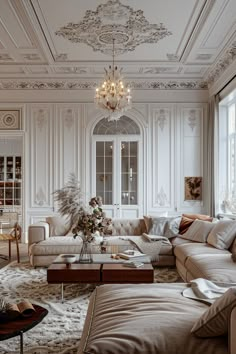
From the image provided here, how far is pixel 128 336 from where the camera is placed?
71.6 inches

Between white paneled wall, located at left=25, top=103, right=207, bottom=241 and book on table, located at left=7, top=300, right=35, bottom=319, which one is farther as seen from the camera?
white paneled wall, located at left=25, top=103, right=207, bottom=241

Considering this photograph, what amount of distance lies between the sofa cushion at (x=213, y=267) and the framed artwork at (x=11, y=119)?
5461 millimetres

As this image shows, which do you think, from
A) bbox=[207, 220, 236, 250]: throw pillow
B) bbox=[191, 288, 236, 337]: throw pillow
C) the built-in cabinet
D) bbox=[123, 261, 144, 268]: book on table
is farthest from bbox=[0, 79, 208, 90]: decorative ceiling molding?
bbox=[191, 288, 236, 337]: throw pillow

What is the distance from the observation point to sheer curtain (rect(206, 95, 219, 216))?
776 cm

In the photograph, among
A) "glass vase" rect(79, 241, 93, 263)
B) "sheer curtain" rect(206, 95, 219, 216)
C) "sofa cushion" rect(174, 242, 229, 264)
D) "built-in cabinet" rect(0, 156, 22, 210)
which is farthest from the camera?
"built-in cabinet" rect(0, 156, 22, 210)

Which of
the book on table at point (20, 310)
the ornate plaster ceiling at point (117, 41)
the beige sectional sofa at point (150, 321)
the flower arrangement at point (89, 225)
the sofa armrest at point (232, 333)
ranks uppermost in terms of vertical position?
the ornate plaster ceiling at point (117, 41)

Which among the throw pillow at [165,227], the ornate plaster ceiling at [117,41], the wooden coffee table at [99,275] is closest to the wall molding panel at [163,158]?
the ornate plaster ceiling at [117,41]

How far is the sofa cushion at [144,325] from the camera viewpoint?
1.76 metres

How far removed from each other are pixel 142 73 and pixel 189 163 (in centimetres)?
230

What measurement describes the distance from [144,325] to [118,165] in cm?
662

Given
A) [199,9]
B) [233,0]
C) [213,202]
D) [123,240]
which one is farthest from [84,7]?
[213,202]

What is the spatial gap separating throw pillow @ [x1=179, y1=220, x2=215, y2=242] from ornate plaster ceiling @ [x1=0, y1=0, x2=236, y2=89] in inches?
119

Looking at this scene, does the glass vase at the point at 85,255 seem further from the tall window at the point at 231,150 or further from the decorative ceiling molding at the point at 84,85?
the decorative ceiling molding at the point at 84,85

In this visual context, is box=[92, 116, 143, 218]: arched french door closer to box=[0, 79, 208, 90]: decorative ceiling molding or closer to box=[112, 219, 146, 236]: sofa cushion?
box=[0, 79, 208, 90]: decorative ceiling molding
